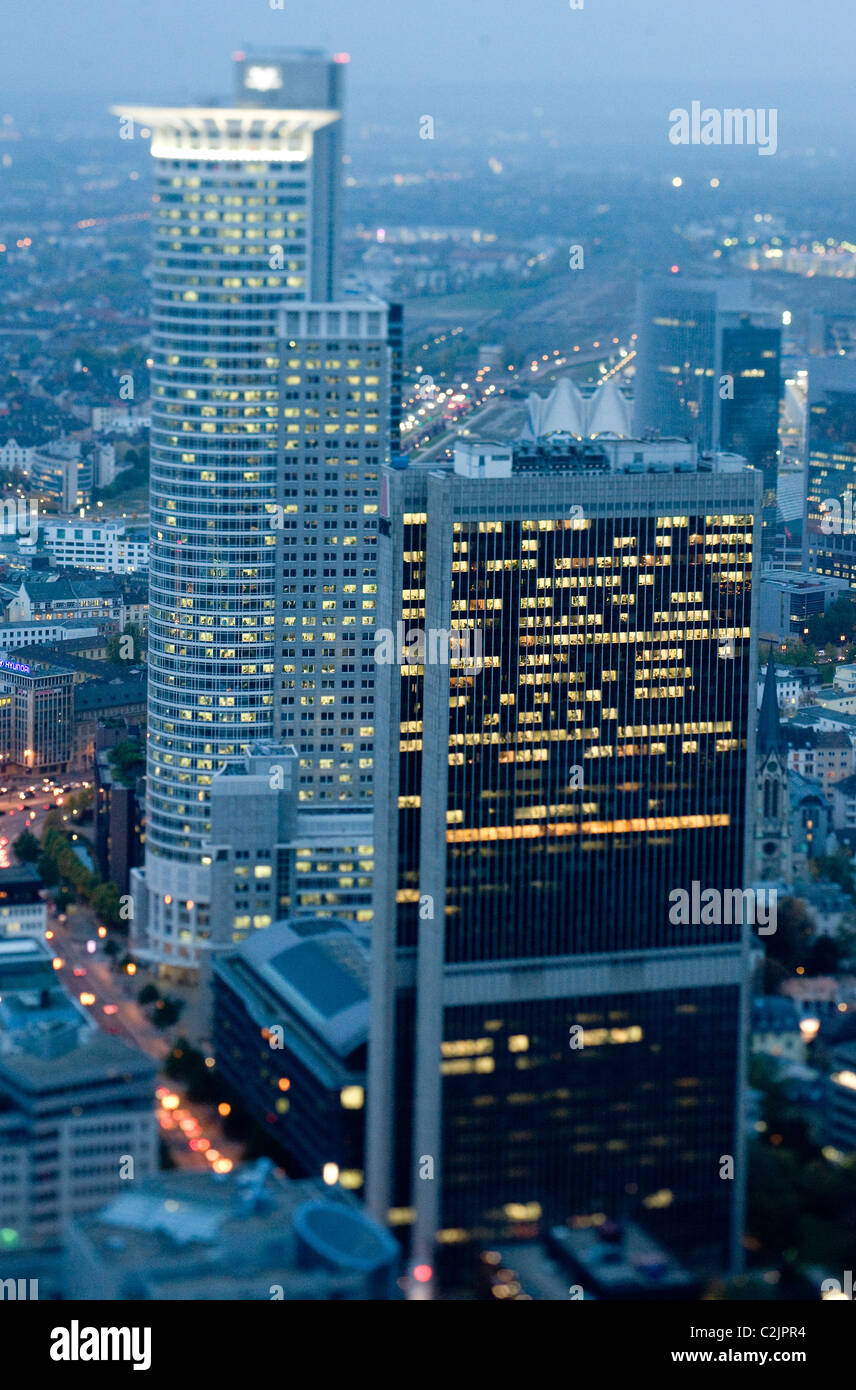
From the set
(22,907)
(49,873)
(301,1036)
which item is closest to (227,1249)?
(301,1036)

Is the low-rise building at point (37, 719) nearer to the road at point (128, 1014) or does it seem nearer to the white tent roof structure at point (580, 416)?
the road at point (128, 1014)

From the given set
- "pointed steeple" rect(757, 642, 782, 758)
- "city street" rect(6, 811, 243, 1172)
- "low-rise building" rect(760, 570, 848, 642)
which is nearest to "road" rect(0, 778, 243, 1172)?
"city street" rect(6, 811, 243, 1172)

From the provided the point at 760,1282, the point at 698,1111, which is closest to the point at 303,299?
the point at 698,1111

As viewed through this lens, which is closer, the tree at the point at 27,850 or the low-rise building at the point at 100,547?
the tree at the point at 27,850

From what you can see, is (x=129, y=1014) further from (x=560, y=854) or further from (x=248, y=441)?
(x=560, y=854)

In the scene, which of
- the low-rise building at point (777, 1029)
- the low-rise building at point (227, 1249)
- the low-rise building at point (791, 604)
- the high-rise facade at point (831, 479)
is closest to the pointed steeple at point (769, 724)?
the low-rise building at point (777, 1029)

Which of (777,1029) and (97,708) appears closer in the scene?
(777,1029)

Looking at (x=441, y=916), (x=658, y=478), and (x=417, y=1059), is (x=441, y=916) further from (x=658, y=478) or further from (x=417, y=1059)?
(x=658, y=478)
